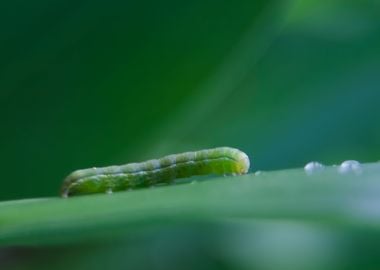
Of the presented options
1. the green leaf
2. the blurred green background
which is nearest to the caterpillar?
the blurred green background

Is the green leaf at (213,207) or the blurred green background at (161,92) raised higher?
the blurred green background at (161,92)

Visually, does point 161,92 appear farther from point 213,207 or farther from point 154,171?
point 213,207

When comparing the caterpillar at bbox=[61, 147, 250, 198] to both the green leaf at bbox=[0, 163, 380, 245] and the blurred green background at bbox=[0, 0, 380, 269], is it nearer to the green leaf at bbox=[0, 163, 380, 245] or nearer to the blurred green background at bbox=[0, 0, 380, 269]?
the blurred green background at bbox=[0, 0, 380, 269]

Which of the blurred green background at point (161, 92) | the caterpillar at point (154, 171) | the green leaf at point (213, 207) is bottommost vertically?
the green leaf at point (213, 207)

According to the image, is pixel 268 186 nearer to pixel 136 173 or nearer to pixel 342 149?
pixel 136 173

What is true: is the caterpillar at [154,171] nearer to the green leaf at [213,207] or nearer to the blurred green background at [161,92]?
the blurred green background at [161,92]

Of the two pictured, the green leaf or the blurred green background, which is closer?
the green leaf

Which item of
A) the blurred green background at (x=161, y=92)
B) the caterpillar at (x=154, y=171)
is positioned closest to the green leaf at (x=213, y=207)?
the caterpillar at (x=154, y=171)
